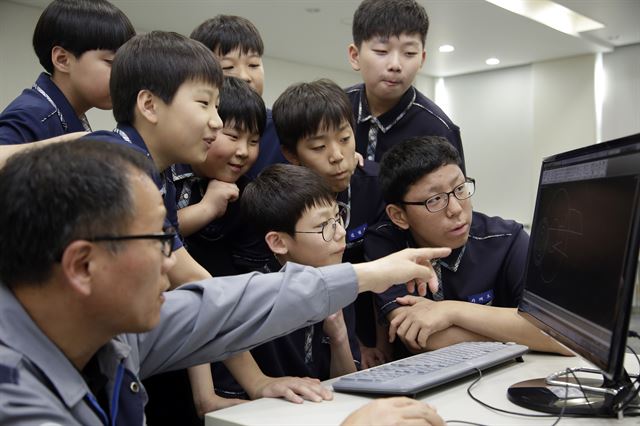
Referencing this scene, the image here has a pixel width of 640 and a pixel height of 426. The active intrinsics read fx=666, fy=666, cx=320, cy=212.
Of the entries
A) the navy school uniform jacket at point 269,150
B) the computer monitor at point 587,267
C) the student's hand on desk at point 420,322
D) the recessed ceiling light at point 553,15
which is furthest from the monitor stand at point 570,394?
the recessed ceiling light at point 553,15

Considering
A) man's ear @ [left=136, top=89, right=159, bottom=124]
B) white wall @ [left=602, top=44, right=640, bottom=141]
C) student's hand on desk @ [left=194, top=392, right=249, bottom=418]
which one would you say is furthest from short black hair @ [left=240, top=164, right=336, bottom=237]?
white wall @ [left=602, top=44, right=640, bottom=141]

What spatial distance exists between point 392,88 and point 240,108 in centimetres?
68

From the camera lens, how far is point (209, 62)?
5.49ft

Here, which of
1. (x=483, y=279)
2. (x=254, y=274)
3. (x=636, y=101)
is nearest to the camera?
(x=254, y=274)

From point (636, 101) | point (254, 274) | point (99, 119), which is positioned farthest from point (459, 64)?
point (254, 274)

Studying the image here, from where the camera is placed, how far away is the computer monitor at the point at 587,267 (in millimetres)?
1002

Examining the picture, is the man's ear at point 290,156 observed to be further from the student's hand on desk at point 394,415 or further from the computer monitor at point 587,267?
the student's hand on desk at point 394,415

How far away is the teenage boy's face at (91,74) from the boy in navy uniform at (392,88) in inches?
36.1

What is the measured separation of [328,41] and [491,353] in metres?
6.34

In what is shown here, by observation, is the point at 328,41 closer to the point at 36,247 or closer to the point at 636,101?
the point at 636,101

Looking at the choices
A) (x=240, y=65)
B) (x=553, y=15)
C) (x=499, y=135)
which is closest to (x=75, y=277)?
(x=240, y=65)

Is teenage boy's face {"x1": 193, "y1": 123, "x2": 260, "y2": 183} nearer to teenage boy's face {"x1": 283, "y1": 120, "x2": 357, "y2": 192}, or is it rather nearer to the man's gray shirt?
teenage boy's face {"x1": 283, "y1": 120, "x2": 357, "y2": 192}

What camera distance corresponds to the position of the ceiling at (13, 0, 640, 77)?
5996 millimetres

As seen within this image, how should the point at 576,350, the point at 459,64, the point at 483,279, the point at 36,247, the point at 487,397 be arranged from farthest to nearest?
1. the point at 459,64
2. the point at 483,279
3. the point at 487,397
4. the point at 576,350
5. the point at 36,247
